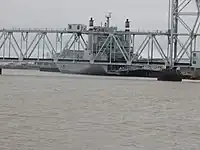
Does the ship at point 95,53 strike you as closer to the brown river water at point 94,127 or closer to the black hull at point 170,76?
the black hull at point 170,76

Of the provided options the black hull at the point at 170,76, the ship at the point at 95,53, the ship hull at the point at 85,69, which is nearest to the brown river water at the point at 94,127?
the black hull at the point at 170,76

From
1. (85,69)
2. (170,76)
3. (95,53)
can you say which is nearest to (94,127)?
(170,76)

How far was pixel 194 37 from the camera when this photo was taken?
119 m

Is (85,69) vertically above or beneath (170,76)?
beneath

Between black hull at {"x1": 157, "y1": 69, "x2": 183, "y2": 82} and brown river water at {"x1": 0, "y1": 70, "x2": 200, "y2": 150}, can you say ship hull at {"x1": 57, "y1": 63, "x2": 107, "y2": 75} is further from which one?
brown river water at {"x1": 0, "y1": 70, "x2": 200, "y2": 150}

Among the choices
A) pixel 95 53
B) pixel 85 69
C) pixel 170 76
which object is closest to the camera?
pixel 170 76

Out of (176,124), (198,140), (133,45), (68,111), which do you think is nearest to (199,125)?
(176,124)

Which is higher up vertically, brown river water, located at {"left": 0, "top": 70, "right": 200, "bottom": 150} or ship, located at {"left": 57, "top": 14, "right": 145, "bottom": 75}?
ship, located at {"left": 57, "top": 14, "right": 145, "bottom": 75}

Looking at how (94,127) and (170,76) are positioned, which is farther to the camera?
(170,76)

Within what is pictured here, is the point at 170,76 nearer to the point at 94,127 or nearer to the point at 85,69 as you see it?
the point at 85,69

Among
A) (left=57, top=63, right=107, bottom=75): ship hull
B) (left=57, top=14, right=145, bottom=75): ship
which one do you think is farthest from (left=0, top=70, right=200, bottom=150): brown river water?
(left=57, top=63, right=107, bottom=75): ship hull

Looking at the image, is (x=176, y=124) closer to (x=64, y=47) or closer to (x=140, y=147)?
(x=140, y=147)

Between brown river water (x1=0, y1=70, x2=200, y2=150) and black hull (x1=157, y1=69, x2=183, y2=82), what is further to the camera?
black hull (x1=157, y1=69, x2=183, y2=82)

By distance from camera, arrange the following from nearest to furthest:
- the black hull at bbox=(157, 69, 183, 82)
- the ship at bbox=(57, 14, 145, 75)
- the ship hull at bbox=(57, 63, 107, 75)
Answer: the black hull at bbox=(157, 69, 183, 82) → the ship at bbox=(57, 14, 145, 75) → the ship hull at bbox=(57, 63, 107, 75)
